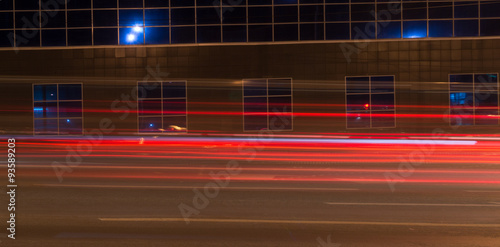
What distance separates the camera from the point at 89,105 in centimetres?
2586

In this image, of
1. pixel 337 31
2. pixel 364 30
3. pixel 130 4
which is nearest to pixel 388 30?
pixel 364 30

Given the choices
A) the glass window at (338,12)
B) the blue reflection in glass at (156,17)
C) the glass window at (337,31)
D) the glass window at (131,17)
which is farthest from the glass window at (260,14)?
the glass window at (131,17)

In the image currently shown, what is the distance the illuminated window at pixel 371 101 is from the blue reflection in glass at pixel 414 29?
225 centimetres

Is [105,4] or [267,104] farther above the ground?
[105,4]

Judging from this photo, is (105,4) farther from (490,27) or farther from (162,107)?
(490,27)

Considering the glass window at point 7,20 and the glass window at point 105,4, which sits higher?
the glass window at point 105,4

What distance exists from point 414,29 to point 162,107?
13.1 metres

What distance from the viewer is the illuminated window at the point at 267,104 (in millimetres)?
25062

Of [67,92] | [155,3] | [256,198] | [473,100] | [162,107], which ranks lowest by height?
[256,198]

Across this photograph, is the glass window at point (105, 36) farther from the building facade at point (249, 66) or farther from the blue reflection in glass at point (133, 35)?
the blue reflection in glass at point (133, 35)

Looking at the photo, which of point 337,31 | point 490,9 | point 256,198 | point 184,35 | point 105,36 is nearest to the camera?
point 256,198

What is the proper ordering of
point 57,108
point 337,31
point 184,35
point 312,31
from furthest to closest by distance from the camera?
point 57,108 → point 184,35 → point 312,31 → point 337,31

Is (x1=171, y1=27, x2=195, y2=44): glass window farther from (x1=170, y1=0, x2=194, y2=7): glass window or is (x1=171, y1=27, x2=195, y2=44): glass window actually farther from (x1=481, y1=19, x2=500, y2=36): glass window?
(x1=481, y1=19, x2=500, y2=36): glass window

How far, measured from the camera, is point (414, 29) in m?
24.8
